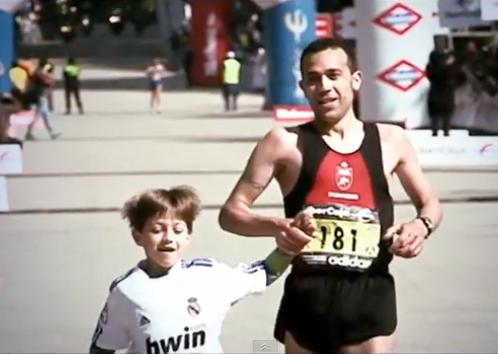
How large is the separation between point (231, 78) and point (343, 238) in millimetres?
28682

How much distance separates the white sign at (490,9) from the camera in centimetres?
1332

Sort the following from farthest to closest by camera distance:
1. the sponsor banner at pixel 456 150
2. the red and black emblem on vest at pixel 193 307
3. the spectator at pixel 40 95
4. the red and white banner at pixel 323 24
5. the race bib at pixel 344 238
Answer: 1. the red and white banner at pixel 323 24
2. the spectator at pixel 40 95
3. the sponsor banner at pixel 456 150
4. the race bib at pixel 344 238
5. the red and black emblem on vest at pixel 193 307

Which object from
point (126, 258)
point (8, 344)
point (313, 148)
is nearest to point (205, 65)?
point (126, 258)

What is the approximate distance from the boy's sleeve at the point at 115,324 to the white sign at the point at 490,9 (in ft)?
30.4

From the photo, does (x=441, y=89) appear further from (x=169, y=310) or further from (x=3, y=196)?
(x=169, y=310)

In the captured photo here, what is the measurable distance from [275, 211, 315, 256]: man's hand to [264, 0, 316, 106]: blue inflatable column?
71.3 ft

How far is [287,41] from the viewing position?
2756cm

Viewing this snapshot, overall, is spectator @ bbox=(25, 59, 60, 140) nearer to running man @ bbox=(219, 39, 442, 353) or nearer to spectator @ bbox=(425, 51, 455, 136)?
spectator @ bbox=(425, 51, 455, 136)

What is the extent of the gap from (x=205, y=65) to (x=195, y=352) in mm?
39491

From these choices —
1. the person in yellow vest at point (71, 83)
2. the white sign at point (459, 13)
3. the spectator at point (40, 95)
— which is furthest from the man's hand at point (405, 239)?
the person in yellow vest at point (71, 83)

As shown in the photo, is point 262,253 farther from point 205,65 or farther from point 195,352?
point 205,65

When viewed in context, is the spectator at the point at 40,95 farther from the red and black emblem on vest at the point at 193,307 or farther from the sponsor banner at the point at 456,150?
the red and black emblem on vest at the point at 193,307

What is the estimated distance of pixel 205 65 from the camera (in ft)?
144

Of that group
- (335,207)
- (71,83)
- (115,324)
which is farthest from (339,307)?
(71,83)
